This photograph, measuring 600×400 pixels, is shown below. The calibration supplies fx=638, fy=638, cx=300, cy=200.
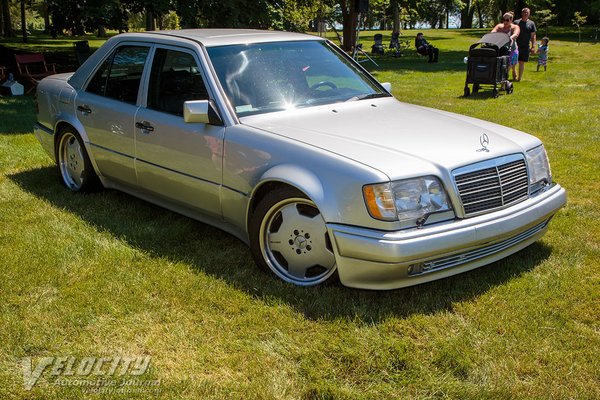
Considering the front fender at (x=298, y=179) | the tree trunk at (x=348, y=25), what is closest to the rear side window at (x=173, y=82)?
the front fender at (x=298, y=179)

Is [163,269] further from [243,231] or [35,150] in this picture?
[35,150]

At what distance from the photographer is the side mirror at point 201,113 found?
439 cm

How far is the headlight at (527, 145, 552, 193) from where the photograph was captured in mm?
4355

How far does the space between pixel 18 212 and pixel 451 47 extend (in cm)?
2943

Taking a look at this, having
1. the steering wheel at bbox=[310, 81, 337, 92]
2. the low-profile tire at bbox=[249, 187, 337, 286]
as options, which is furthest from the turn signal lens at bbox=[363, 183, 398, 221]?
the steering wheel at bbox=[310, 81, 337, 92]

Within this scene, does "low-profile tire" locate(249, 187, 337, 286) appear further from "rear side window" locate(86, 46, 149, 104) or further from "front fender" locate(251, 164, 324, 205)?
"rear side window" locate(86, 46, 149, 104)

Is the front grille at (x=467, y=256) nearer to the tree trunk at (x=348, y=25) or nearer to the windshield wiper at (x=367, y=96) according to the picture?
the windshield wiper at (x=367, y=96)

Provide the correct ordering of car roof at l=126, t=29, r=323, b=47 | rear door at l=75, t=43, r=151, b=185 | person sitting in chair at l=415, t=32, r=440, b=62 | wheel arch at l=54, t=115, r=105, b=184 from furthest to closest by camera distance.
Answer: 1. person sitting in chair at l=415, t=32, r=440, b=62
2. wheel arch at l=54, t=115, r=105, b=184
3. rear door at l=75, t=43, r=151, b=185
4. car roof at l=126, t=29, r=323, b=47

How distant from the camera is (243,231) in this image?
4508mm

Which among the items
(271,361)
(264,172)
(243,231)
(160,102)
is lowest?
(271,361)

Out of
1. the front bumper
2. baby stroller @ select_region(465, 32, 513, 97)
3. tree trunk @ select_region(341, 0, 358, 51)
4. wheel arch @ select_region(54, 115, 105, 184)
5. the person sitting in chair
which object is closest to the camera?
the front bumper

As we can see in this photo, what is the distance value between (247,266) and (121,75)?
7.36 feet

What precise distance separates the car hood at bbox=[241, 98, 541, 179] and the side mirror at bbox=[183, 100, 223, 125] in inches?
9.1

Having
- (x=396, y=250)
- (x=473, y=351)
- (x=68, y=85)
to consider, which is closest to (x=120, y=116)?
(x=68, y=85)
